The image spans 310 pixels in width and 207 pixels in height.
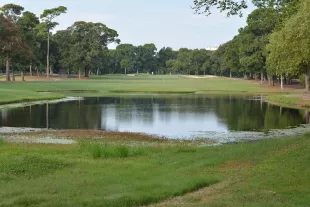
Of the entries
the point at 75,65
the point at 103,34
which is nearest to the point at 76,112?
the point at 75,65

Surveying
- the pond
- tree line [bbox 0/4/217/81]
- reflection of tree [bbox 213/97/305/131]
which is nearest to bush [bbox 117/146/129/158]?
the pond

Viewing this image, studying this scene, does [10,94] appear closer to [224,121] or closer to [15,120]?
[15,120]

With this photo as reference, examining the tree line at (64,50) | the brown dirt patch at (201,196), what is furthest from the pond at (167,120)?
the tree line at (64,50)

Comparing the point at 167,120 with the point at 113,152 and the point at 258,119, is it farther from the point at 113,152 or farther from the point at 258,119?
the point at 113,152

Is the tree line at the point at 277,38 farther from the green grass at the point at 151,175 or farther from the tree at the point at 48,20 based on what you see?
the tree at the point at 48,20

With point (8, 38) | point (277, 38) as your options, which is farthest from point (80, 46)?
point (277, 38)

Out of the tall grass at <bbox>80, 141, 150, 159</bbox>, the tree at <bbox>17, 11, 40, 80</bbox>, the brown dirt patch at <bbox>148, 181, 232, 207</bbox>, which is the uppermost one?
the tree at <bbox>17, 11, 40, 80</bbox>

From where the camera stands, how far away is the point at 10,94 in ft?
178

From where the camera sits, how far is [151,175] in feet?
Result: 41.9

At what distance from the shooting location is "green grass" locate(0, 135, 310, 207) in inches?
377

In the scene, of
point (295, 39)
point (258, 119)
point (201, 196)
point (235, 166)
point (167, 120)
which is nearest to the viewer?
point (201, 196)

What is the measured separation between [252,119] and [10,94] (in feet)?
104

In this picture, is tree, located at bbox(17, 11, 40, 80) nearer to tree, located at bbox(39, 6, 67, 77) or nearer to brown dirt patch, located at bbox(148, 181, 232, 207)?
tree, located at bbox(39, 6, 67, 77)

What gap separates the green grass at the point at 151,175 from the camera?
958cm
